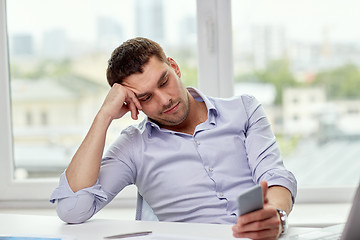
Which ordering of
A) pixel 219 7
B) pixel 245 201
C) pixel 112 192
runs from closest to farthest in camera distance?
pixel 245 201 → pixel 112 192 → pixel 219 7

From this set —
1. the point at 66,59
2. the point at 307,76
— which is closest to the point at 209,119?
the point at 307,76

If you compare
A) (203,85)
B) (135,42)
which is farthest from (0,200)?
(135,42)

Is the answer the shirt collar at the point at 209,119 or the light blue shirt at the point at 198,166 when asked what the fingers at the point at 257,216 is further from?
the shirt collar at the point at 209,119

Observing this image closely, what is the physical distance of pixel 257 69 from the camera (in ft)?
9.26

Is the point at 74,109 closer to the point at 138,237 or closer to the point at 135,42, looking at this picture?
the point at 135,42

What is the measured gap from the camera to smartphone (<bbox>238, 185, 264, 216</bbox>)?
118 centimetres

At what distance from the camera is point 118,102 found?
76.0 inches

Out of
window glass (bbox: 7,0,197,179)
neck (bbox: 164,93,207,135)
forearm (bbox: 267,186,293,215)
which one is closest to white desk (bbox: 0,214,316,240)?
forearm (bbox: 267,186,293,215)

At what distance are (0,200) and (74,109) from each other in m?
0.60

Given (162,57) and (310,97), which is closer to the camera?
(162,57)

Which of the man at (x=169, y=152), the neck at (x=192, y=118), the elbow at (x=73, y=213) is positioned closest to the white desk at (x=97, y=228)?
the elbow at (x=73, y=213)

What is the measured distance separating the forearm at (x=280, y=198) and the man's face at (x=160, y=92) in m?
0.40

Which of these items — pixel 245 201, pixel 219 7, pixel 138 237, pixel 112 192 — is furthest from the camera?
pixel 219 7

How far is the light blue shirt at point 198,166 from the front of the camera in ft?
6.19
